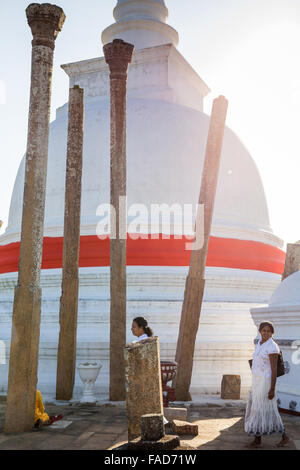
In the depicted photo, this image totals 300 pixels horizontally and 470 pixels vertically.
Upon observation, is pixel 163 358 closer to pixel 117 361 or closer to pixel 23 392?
pixel 117 361

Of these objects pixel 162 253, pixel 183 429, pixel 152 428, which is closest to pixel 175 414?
pixel 183 429

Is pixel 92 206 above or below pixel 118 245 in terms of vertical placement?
above

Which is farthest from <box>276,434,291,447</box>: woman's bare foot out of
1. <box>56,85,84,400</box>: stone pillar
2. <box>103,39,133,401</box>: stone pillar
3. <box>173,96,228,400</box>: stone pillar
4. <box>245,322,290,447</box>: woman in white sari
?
<box>56,85,84,400</box>: stone pillar

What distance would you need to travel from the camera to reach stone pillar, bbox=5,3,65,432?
6184 millimetres

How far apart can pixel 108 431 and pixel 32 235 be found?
255cm

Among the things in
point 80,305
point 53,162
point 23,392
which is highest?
point 53,162

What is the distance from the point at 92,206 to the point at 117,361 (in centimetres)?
446

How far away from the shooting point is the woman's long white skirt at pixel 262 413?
5387 millimetres

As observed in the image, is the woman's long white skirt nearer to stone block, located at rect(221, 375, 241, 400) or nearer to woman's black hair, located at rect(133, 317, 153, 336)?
woman's black hair, located at rect(133, 317, 153, 336)

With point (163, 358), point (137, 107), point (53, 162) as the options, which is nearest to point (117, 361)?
point (163, 358)

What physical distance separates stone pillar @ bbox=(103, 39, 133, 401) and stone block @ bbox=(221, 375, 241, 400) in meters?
1.89

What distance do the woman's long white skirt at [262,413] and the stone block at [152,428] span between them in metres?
1.07
